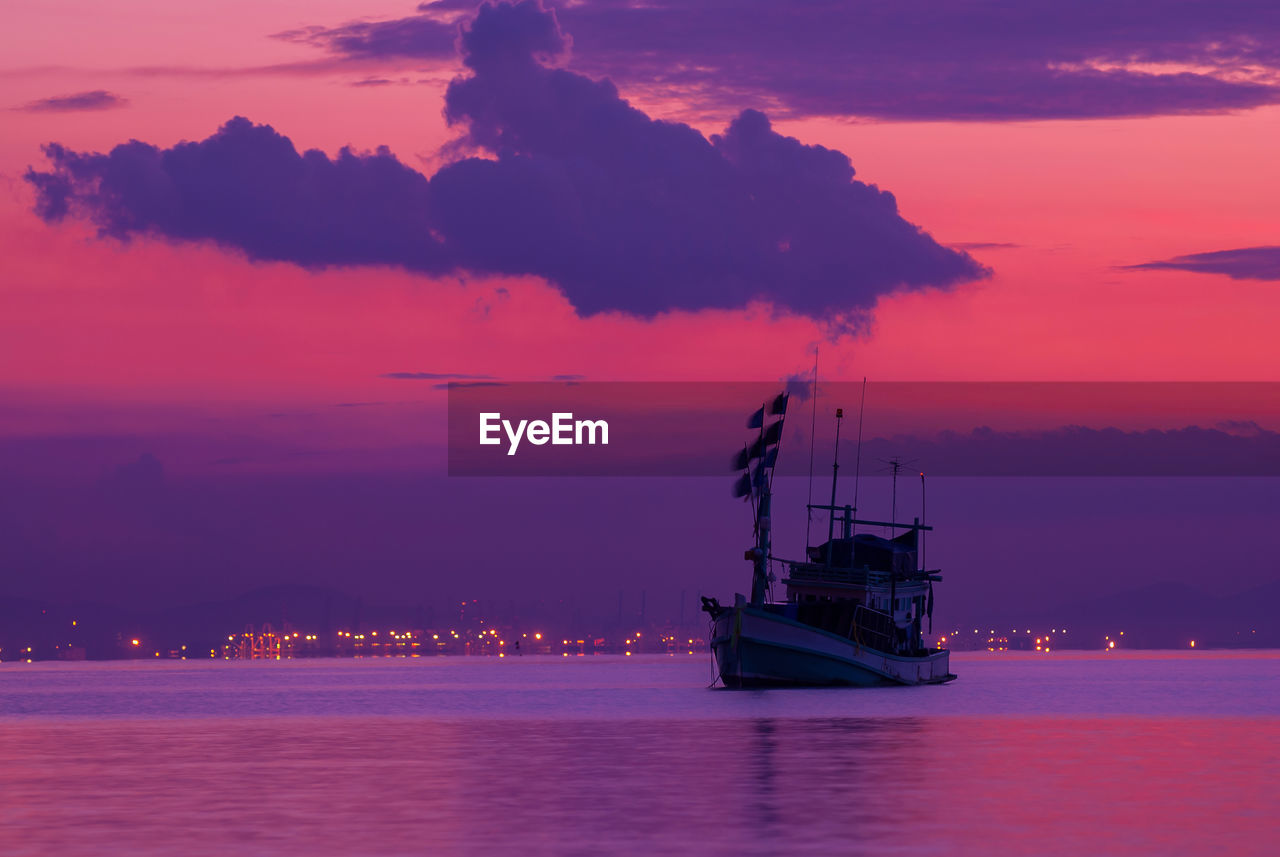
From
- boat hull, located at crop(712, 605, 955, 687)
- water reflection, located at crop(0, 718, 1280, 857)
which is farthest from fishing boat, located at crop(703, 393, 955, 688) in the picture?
water reflection, located at crop(0, 718, 1280, 857)

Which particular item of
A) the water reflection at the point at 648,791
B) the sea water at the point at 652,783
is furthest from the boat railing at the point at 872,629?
the water reflection at the point at 648,791

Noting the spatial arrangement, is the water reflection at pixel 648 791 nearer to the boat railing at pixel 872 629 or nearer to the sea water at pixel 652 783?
the sea water at pixel 652 783

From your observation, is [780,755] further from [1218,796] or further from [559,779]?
[1218,796]

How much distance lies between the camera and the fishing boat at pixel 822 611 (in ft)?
400

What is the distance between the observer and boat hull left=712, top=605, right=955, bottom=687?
12106cm

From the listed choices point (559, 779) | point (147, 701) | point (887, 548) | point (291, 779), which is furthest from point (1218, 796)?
point (147, 701)

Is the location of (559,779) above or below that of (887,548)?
below

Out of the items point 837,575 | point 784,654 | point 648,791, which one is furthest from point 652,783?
point 837,575

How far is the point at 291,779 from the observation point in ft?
187

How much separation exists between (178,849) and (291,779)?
57.9ft

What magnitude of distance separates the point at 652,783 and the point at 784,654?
67.1 metres

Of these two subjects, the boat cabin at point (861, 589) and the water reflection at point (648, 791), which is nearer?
the water reflection at point (648, 791)

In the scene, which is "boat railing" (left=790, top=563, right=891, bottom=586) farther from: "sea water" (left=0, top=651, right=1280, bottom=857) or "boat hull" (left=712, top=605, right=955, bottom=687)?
"sea water" (left=0, top=651, right=1280, bottom=857)

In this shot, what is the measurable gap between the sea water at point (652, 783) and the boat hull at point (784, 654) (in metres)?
12.6
